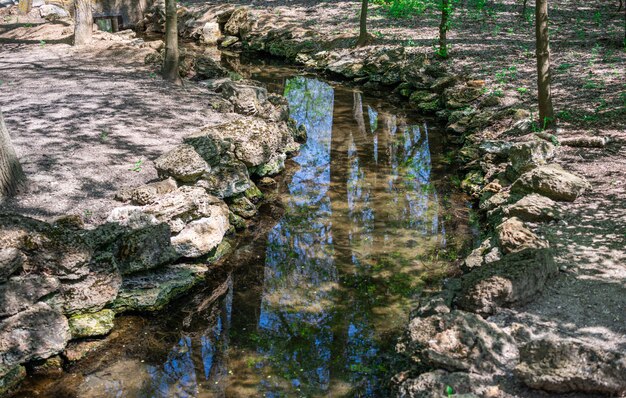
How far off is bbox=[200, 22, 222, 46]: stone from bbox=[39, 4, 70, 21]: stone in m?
6.35

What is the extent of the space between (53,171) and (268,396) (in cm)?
608

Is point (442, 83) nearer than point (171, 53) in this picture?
No

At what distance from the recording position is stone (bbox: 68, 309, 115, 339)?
314 inches

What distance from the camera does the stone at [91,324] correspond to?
7.98 metres

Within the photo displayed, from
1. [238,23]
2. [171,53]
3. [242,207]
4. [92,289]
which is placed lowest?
[92,289]

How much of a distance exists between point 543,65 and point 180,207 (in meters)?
8.28

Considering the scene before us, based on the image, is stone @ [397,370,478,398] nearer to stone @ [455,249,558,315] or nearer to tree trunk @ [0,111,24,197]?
stone @ [455,249,558,315]

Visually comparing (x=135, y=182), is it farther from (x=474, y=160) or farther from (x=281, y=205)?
(x=474, y=160)

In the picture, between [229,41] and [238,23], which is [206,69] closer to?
[229,41]

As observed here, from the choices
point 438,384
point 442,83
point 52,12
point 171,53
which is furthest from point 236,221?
point 52,12

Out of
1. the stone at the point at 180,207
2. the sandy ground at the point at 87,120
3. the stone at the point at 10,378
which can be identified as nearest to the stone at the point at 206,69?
the sandy ground at the point at 87,120

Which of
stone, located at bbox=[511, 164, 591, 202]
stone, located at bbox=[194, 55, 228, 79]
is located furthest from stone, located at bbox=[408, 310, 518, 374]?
stone, located at bbox=[194, 55, 228, 79]

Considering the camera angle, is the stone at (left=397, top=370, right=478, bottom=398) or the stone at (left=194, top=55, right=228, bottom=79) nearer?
the stone at (left=397, top=370, right=478, bottom=398)

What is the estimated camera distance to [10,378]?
7.09 meters
